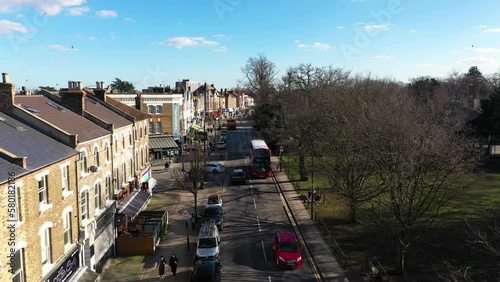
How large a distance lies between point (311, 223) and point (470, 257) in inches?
434

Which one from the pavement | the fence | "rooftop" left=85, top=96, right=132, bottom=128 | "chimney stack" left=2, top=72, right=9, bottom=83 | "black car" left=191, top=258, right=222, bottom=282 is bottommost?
the pavement

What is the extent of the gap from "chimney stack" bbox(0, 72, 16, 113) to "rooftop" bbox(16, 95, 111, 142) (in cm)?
167

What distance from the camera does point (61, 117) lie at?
2383 centimetres

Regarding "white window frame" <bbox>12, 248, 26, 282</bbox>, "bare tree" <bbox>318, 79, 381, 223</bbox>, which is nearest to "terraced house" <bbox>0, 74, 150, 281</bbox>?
"white window frame" <bbox>12, 248, 26, 282</bbox>

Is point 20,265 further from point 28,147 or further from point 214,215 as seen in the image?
point 214,215

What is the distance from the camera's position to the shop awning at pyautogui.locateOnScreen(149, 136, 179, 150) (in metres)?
58.7

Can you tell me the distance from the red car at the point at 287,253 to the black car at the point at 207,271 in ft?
11.8

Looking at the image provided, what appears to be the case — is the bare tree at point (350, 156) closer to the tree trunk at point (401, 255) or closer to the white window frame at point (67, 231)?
the tree trunk at point (401, 255)

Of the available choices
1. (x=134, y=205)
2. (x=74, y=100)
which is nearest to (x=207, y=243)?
(x=134, y=205)

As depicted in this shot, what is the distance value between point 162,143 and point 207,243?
3821 cm

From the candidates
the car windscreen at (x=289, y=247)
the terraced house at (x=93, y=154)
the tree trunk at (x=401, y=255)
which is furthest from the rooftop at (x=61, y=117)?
the tree trunk at (x=401, y=255)

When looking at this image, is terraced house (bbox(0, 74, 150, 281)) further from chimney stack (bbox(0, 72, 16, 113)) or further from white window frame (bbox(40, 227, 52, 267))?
white window frame (bbox(40, 227, 52, 267))

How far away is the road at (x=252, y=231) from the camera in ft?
70.0

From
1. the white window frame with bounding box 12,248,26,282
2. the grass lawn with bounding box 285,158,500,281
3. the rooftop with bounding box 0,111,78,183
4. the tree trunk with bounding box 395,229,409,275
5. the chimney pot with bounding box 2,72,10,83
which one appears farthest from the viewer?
the grass lawn with bounding box 285,158,500,281
